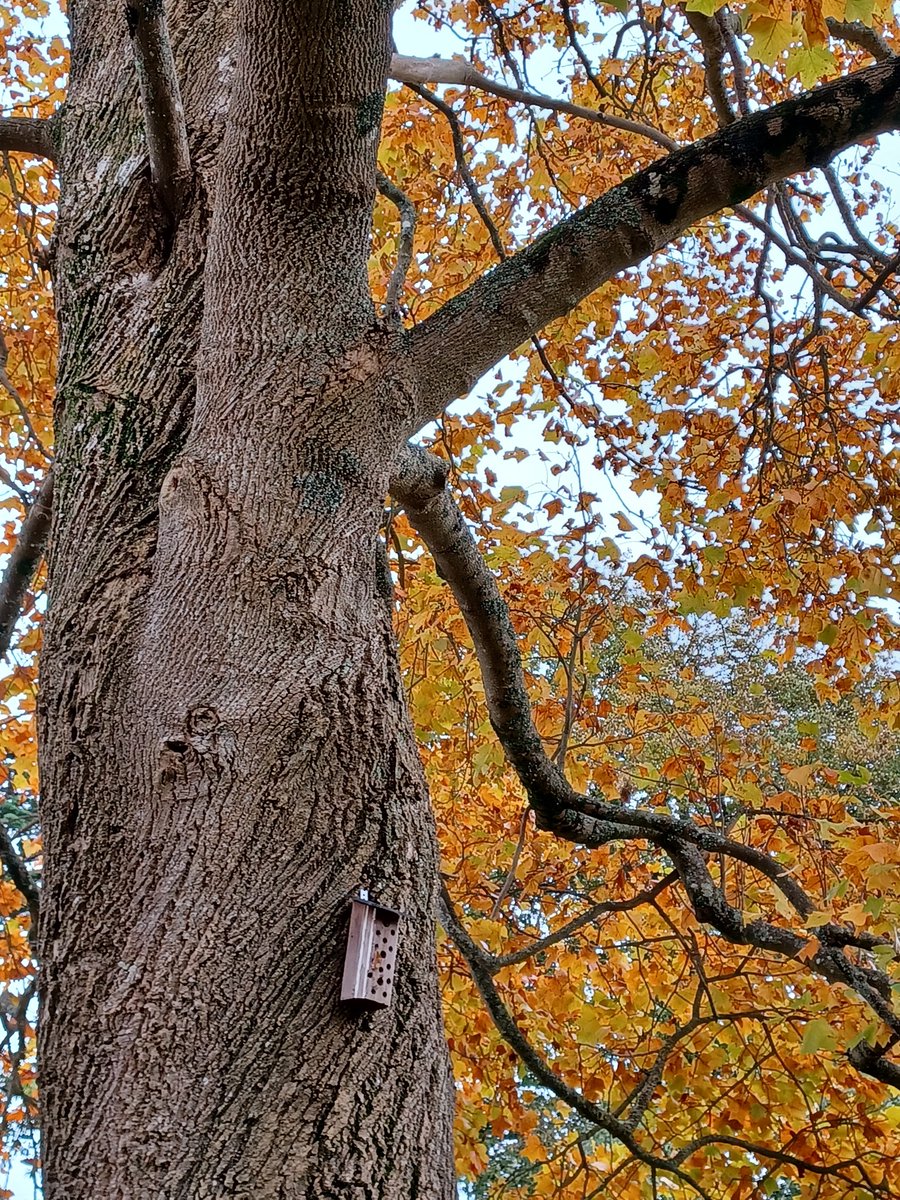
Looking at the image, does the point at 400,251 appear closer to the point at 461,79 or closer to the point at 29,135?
the point at 29,135

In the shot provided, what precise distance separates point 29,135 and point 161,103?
2.93ft

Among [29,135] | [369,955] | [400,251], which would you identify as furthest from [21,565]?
[369,955]

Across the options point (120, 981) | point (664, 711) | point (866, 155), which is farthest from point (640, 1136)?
point (866, 155)

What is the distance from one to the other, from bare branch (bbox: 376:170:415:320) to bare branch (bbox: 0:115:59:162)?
0.85 m

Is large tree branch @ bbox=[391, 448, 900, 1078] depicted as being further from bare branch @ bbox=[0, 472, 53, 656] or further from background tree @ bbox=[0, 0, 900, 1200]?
bare branch @ bbox=[0, 472, 53, 656]

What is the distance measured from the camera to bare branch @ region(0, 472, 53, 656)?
2.32m

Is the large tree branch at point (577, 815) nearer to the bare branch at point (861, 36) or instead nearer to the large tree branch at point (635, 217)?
the large tree branch at point (635, 217)

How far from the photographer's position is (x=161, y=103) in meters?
1.74

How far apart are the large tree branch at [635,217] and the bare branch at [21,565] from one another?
1188mm

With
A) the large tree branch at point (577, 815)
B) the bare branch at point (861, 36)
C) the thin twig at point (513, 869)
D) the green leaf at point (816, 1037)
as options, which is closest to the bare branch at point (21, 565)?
the large tree branch at point (577, 815)

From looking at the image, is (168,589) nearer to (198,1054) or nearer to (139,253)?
(198,1054)

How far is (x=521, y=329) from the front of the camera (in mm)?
1705

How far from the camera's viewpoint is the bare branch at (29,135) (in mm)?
2314

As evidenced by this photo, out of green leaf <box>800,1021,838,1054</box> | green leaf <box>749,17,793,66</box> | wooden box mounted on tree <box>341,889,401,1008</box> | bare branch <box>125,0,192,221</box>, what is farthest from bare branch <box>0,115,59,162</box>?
green leaf <box>800,1021,838,1054</box>
